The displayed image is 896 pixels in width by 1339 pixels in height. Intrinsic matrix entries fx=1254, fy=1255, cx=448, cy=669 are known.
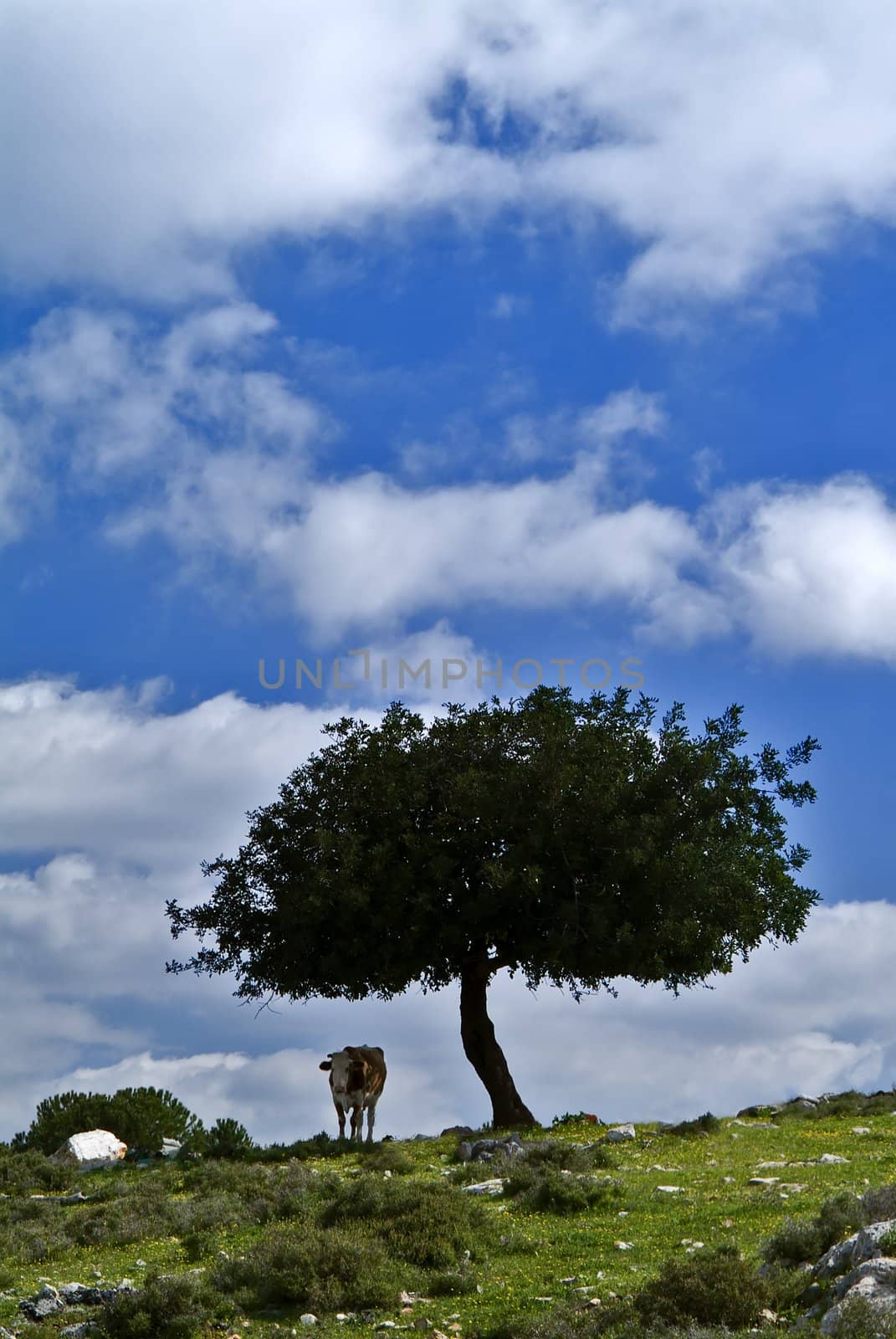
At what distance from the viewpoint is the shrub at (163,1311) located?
1484 cm

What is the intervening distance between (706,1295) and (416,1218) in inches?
223

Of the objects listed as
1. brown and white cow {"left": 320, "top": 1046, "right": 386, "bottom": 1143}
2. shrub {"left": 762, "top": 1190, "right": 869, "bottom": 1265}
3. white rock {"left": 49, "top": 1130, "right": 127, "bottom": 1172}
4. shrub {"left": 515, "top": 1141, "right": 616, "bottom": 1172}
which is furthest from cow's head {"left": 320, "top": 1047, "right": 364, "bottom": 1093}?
shrub {"left": 762, "top": 1190, "right": 869, "bottom": 1265}

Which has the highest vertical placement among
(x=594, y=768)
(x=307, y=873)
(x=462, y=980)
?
(x=594, y=768)

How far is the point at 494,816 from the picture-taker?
35.8 metres

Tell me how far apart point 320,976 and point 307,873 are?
10.5 feet

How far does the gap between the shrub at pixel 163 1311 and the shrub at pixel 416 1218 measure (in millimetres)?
2571

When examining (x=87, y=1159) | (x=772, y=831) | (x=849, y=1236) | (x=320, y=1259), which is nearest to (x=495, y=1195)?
(x=320, y=1259)

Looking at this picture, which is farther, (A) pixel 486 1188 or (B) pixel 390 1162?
(B) pixel 390 1162

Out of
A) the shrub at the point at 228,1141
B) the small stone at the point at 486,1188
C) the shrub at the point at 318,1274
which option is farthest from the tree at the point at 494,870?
the shrub at the point at 318,1274

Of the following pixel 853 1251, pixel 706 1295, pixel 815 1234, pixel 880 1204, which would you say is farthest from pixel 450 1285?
pixel 880 1204

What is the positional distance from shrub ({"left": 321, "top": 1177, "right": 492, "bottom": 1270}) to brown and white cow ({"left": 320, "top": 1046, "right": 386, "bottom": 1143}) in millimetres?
14209

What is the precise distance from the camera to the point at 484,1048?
3769 centimetres

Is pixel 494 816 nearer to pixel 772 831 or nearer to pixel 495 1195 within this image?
pixel 772 831

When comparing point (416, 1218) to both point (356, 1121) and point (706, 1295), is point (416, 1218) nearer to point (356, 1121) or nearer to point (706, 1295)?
point (706, 1295)
